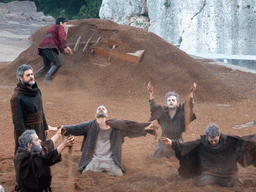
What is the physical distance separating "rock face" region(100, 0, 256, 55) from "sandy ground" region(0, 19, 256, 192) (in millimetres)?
6217

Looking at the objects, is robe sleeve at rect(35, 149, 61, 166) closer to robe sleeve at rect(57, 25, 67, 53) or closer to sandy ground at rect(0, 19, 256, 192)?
sandy ground at rect(0, 19, 256, 192)

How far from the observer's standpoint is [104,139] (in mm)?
5301

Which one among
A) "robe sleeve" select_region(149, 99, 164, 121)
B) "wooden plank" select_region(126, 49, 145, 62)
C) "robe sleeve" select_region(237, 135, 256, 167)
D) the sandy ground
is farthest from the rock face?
"robe sleeve" select_region(237, 135, 256, 167)

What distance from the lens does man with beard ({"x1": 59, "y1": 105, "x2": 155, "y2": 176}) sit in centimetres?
521

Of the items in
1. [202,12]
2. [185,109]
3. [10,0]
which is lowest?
[185,109]

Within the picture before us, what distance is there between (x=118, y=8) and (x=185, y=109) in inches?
846

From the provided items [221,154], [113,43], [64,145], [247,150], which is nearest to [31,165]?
[64,145]

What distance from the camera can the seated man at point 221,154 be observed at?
4711 mm

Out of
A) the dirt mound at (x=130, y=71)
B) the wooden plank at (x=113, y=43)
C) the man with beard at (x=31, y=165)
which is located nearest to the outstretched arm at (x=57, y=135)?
the man with beard at (x=31, y=165)

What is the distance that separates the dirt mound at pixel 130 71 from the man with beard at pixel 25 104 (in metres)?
6.30

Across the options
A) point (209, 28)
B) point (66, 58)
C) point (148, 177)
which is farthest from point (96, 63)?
point (209, 28)

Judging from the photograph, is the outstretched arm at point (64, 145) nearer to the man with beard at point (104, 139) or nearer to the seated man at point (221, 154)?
the man with beard at point (104, 139)

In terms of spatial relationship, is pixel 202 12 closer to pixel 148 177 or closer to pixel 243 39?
pixel 243 39

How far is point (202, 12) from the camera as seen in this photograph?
72.6 feet
